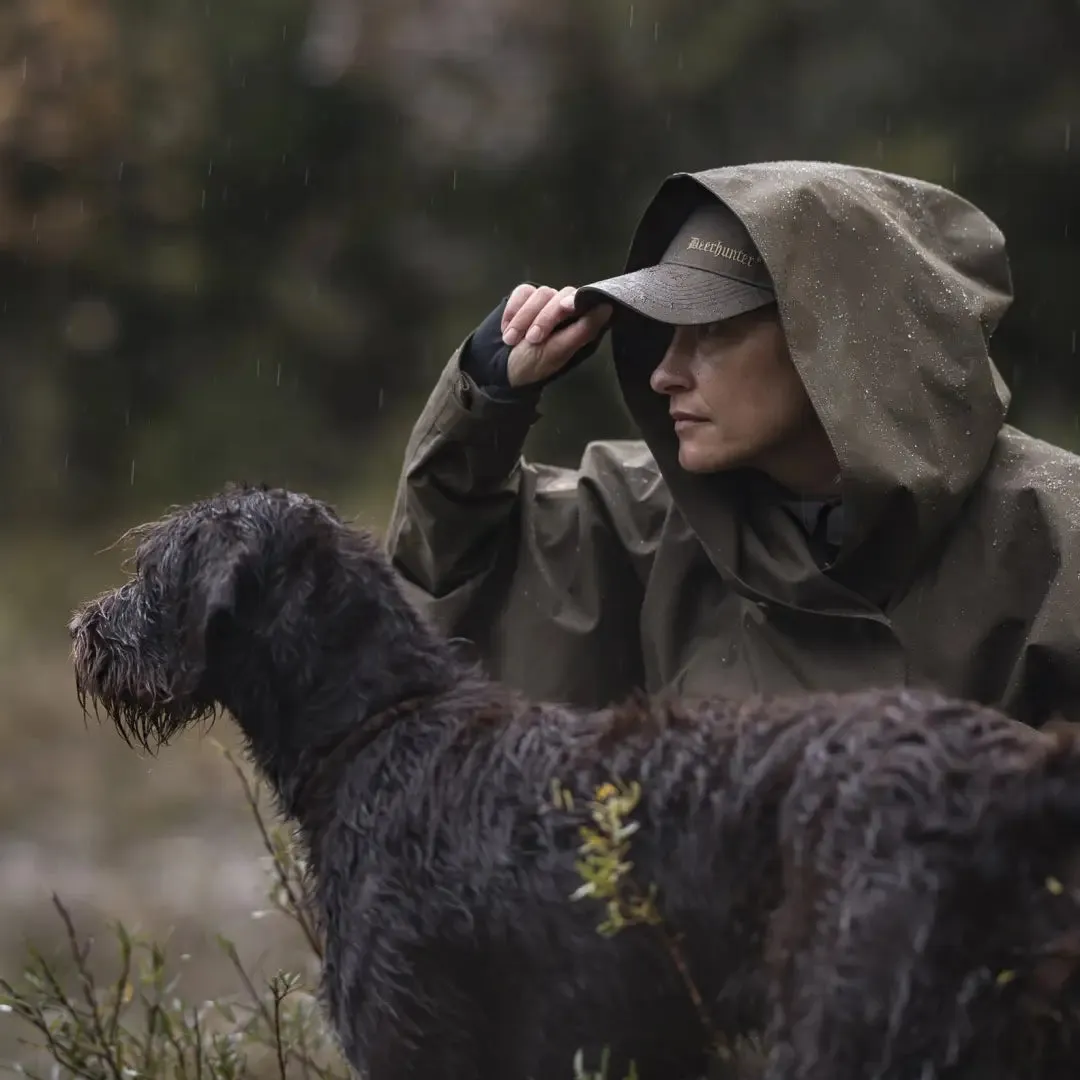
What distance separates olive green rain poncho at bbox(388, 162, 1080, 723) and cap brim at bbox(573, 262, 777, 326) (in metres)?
0.16

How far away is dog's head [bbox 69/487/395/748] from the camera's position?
338 centimetres

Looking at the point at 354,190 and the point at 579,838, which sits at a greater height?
the point at 354,190

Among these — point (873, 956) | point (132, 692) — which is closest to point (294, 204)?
point (132, 692)

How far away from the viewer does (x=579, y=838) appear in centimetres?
296

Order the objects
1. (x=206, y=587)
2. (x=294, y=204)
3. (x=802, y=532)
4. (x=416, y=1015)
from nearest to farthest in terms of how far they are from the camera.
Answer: (x=416, y=1015) < (x=206, y=587) < (x=802, y=532) < (x=294, y=204)

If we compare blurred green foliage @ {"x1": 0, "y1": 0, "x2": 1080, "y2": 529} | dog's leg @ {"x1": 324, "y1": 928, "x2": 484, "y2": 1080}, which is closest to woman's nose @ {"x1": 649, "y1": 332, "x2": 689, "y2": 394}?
dog's leg @ {"x1": 324, "y1": 928, "x2": 484, "y2": 1080}

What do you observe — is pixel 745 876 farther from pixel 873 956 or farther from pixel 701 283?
pixel 701 283

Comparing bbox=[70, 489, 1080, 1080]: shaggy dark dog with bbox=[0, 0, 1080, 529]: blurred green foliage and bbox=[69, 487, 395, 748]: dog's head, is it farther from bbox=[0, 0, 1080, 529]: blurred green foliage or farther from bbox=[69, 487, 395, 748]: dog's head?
bbox=[0, 0, 1080, 529]: blurred green foliage

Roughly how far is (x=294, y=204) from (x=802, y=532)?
999cm

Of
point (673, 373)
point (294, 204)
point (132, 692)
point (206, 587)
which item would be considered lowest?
point (132, 692)

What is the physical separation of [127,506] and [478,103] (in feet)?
13.5

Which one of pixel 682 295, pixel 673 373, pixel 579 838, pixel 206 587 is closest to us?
pixel 579 838

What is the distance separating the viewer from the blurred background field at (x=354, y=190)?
1031cm

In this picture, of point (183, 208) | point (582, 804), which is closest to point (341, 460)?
point (183, 208)
